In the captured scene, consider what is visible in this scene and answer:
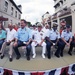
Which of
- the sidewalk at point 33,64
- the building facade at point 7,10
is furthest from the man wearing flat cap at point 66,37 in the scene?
the building facade at point 7,10

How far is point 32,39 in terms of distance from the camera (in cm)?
585

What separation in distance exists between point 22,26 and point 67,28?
6.09 ft

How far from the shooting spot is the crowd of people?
5383 millimetres

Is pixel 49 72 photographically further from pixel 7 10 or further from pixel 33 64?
pixel 7 10

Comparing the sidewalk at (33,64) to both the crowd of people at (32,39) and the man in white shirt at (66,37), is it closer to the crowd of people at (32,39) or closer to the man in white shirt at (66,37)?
the crowd of people at (32,39)

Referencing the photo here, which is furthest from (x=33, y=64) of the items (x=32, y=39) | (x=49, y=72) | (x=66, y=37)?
(x=66, y=37)

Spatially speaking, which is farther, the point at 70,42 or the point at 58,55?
the point at 70,42

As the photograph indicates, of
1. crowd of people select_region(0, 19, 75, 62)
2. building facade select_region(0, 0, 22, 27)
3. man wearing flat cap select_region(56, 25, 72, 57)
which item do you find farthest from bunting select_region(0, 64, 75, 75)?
building facade select_region(0, 0, 22, 27)

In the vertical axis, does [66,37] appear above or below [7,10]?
below

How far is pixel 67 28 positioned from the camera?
6.02 metres

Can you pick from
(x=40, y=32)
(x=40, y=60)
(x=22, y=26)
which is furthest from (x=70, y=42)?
(x=22, y=26)

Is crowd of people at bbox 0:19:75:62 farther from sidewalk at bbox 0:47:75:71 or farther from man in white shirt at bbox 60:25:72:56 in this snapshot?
sidewalk at bbox 0:47:75:71

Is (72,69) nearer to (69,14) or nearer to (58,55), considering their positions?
(58,55)

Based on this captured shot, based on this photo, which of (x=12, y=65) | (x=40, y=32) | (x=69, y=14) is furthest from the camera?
(x=69, y=14)
